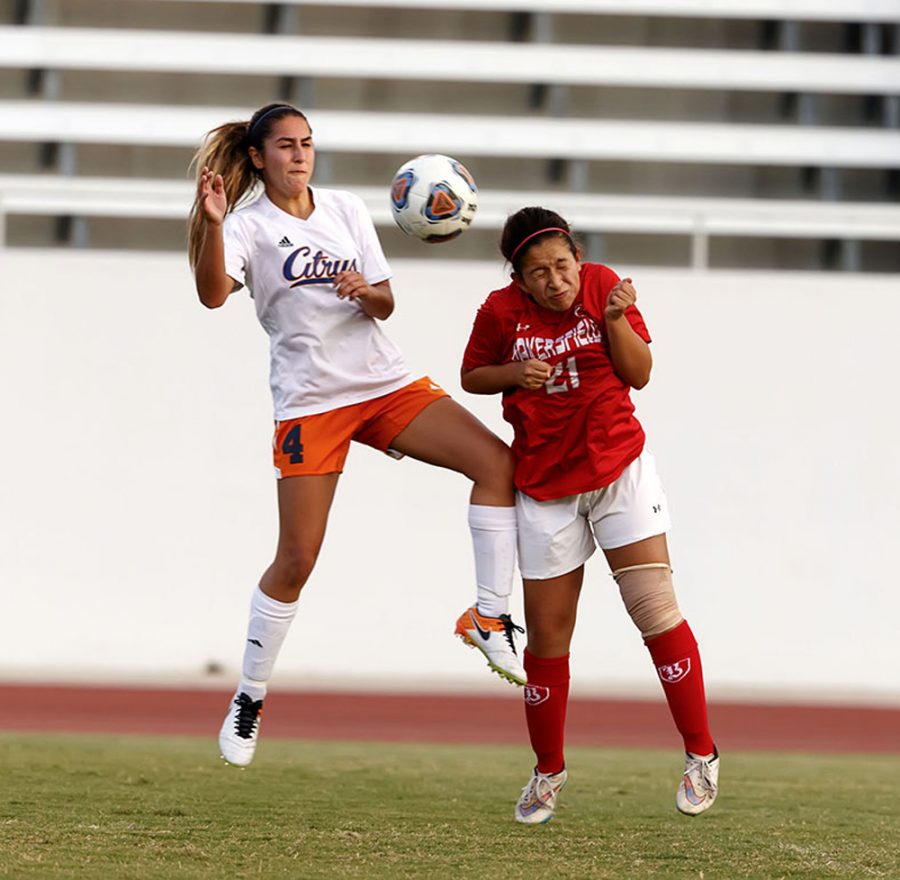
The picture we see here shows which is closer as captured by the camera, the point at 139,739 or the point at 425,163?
the point at 425,163

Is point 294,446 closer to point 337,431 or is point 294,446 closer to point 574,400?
point 337,431

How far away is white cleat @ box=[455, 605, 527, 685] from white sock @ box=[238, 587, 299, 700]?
664 mm

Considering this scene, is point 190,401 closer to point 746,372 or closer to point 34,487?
point 34,487

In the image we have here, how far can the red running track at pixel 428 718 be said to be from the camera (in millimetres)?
8508

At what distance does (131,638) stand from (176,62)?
16.8 m

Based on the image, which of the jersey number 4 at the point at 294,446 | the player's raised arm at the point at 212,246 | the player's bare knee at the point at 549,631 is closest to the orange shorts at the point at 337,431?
the jersey number 4 at the point at 294,446

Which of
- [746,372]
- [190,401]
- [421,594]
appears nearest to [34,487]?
[190,401]

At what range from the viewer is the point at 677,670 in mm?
4555

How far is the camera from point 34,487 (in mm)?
10430

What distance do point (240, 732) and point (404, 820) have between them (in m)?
0.61

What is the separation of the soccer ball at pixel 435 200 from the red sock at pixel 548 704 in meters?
1.31

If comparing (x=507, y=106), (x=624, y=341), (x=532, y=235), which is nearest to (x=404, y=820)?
(x=624, y=341)

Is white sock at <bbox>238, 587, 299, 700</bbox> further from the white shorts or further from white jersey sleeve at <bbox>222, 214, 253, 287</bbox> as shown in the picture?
white jersey sleeve at <bbox>222, 214, 253, 287</bbox>

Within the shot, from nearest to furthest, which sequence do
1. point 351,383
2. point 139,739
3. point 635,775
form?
point 351,383 < point 635,775 < point 139,739
